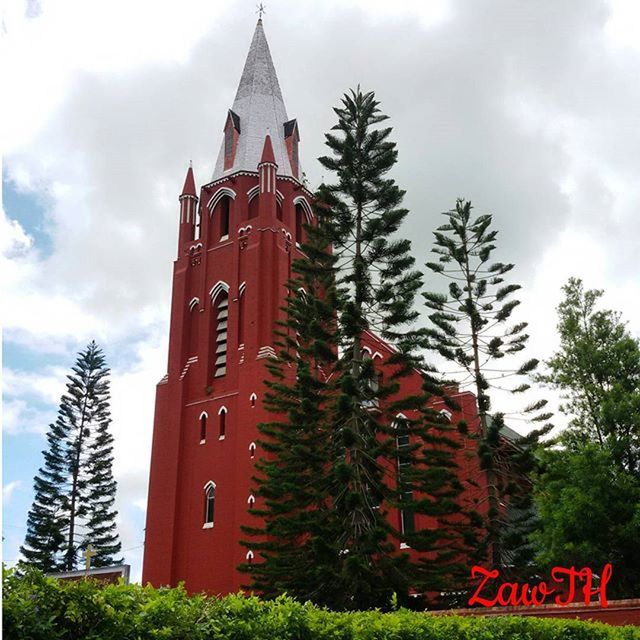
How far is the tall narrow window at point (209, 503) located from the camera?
70.4ft

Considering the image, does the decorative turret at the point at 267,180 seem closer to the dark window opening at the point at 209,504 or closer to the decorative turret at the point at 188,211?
the decorative turret at the point at 188,211

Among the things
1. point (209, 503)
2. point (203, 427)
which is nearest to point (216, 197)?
point (203, 427)

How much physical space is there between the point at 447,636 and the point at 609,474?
9964mm

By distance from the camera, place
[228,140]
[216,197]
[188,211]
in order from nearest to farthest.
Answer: [216,197] → [188,211] → [228,140]

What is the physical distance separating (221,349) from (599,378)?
40.3ft

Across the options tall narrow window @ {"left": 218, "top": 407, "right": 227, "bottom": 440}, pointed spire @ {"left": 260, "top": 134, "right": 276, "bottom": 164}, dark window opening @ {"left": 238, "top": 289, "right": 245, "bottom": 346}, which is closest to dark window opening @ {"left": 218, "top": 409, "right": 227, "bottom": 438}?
tall narrow window @ {"left": 218, "top": 407, "right": 227, "bottom": 440}

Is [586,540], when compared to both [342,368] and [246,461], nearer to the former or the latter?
[342,368]

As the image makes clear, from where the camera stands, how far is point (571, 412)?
54.1 ft

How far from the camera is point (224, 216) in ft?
87.4

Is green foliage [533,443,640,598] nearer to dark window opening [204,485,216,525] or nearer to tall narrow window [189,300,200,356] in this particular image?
dark window opening [204,485,216,525]

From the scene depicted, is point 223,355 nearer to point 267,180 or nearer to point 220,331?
point 220,331

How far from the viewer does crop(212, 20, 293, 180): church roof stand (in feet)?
90.7

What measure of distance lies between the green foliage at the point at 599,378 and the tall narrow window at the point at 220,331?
10824 millimetres

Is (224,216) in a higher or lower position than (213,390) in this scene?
higher
